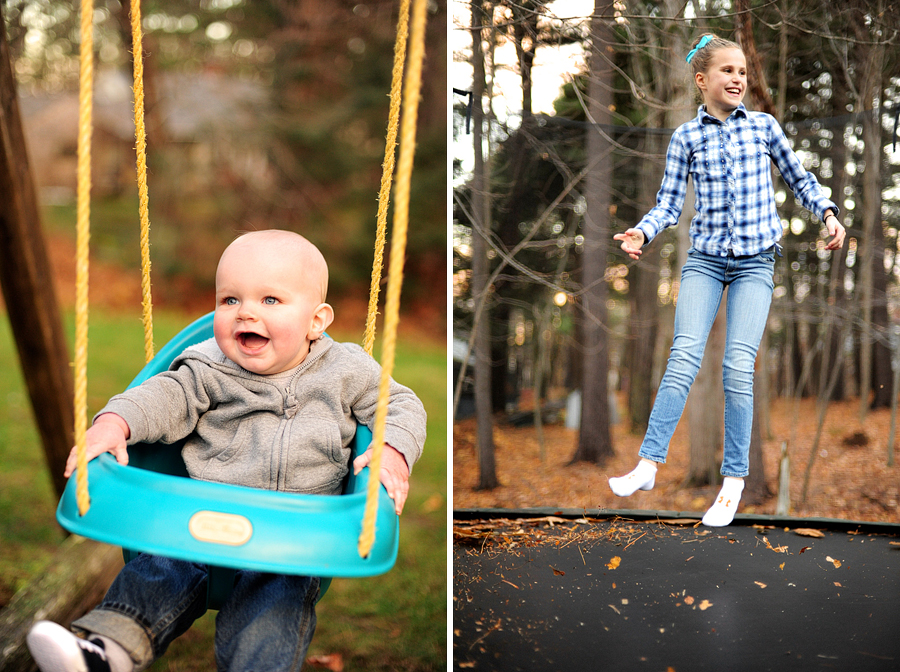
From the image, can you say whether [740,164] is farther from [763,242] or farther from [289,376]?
[289,376]

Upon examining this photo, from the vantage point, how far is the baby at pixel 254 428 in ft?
4.91

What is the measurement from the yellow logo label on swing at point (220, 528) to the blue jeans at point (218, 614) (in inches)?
12.2

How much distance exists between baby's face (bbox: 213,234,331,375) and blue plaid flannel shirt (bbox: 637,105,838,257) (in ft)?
3.08

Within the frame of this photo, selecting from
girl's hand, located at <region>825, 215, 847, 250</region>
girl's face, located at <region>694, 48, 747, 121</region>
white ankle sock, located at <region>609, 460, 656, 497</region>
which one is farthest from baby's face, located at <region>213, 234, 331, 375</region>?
girl's hand, located at <region>825, 215, 847, 250</region>

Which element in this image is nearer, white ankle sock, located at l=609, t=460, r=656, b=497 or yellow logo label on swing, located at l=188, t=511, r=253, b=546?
yellow logo label on swing, located at l=188, t=511, r=253, b=546

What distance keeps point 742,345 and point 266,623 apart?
53.3 inches

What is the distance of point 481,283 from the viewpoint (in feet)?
8.48

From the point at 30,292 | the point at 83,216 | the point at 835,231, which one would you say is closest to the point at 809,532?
the point at 835,231

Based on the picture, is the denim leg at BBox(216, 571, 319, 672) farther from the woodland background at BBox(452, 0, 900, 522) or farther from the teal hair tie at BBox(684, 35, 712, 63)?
the teal hair tie at BBox(684, 35, 712, 63)

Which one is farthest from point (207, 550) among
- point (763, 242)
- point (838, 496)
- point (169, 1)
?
point (169, 1)

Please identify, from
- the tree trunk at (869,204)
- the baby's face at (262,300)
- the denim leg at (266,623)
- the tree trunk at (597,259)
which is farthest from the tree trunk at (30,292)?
the tree trunk at (869,204)

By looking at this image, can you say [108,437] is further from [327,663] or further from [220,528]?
[327,663]

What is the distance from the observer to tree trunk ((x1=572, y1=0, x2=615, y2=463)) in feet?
7.96

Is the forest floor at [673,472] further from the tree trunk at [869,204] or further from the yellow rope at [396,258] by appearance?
the yellow rope at [396,258]
